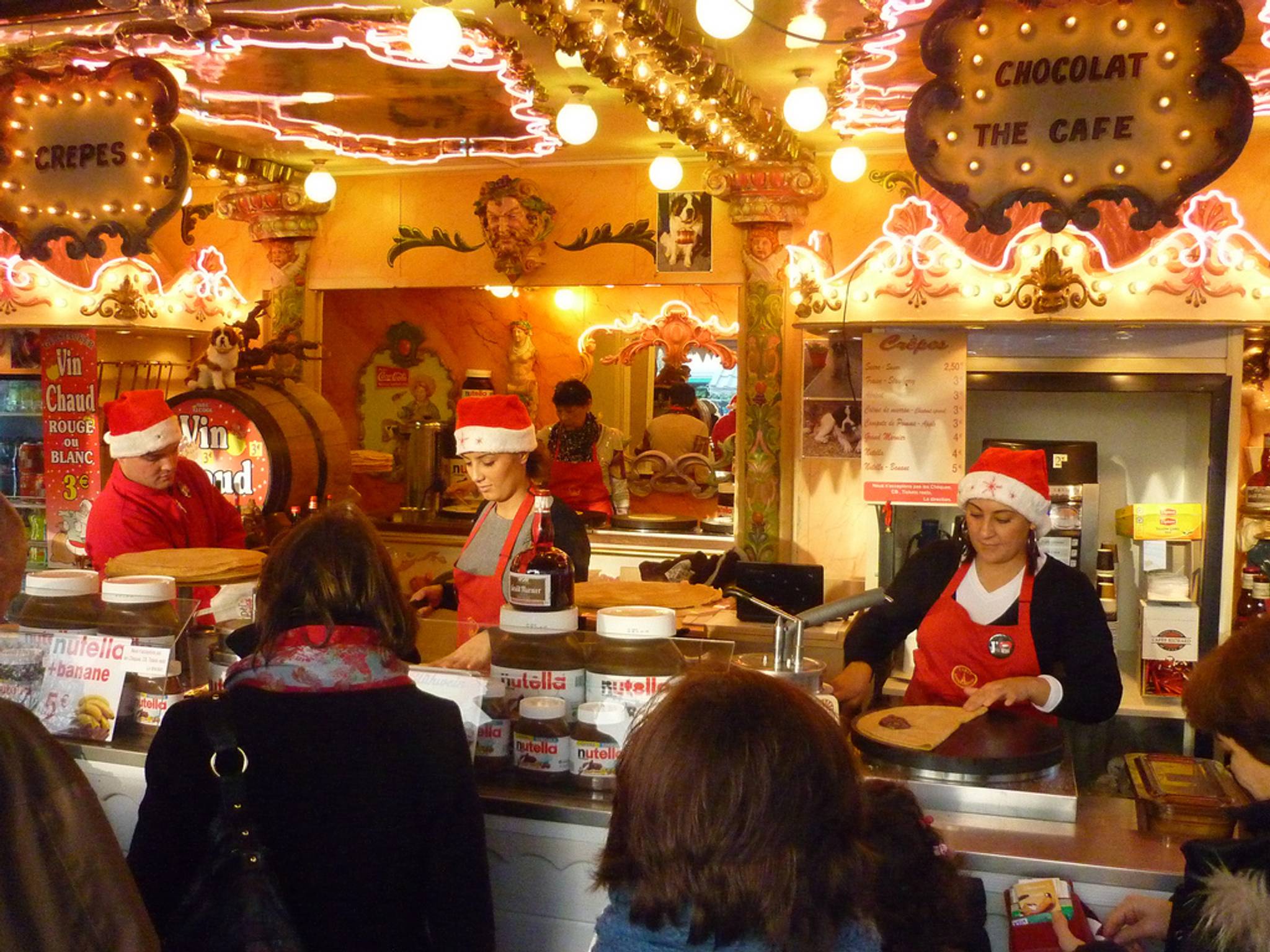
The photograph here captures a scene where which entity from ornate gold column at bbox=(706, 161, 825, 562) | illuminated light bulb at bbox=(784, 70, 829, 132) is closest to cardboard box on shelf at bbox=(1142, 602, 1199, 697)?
ornate gold column at bbox=(706, 161, 825, 562)

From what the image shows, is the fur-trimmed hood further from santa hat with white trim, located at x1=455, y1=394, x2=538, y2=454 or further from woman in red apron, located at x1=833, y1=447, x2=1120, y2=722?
santa hat with white trim, located at x1=455, y1=394, x2=538, y2=454

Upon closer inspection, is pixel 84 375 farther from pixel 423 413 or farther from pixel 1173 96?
pixel 1173 96

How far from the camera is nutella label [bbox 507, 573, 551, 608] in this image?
8.45 feet

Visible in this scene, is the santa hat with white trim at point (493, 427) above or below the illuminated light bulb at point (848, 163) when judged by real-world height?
below

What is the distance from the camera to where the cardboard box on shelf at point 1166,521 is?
5.18m

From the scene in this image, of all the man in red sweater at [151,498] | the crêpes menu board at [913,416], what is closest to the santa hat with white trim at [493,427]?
the man in red sweater at [151,498]

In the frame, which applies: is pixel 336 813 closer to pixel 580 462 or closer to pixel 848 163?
pixel 848 163

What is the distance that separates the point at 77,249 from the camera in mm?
3494

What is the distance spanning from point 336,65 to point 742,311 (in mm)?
2574

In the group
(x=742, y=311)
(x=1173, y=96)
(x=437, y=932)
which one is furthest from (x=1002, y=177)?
(x=742, y=311)

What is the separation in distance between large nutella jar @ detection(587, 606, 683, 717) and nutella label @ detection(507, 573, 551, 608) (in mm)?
128

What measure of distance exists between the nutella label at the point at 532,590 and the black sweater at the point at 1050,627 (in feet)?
4.66

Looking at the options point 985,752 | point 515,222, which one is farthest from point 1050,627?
point 515,222

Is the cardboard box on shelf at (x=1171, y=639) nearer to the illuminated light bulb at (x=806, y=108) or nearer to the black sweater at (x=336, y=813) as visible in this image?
the illuminated light bulb at (x=806, y=108)
